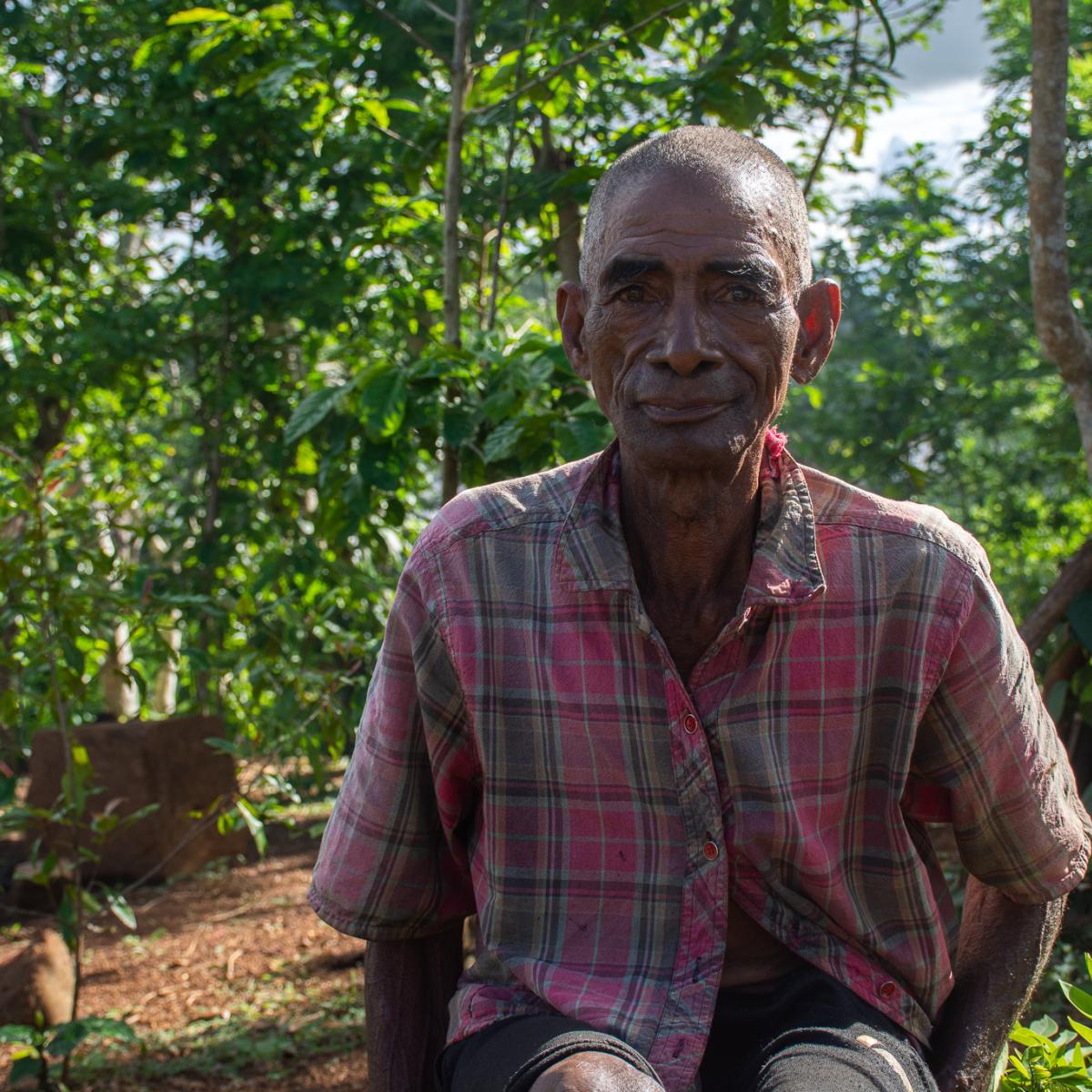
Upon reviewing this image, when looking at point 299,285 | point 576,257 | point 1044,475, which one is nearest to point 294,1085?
point 576,257

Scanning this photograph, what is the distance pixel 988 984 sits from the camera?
1.67 metres

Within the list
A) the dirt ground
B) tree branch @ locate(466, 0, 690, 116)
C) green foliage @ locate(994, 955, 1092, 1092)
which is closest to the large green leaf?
tree branch @ locate(466, 0, 690, 116)

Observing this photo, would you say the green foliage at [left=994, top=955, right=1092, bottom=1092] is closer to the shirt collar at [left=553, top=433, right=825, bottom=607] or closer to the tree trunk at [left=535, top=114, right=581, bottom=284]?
the shirt collar at [left=553, top=433, right=825, bottom=607]

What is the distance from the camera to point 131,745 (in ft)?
17.0

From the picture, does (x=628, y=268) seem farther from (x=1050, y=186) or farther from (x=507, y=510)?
(x=1050, y=186)

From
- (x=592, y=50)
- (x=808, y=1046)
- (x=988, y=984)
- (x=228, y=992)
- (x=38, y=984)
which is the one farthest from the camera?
(x=228, y=992)

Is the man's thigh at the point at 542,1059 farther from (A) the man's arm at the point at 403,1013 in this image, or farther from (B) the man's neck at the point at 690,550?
(B) the man's neck at the point at 690,550

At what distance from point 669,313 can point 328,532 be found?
1.62 metres

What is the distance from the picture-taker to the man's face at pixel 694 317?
1570mm

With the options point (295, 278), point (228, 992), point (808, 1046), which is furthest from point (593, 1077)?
point (295, 278)

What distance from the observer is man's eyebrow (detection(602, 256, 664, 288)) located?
1.59 m

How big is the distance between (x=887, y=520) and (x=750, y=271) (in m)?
0.38

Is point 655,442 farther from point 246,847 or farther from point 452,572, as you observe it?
point 246,847

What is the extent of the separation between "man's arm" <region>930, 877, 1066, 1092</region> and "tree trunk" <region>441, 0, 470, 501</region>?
164 cm
